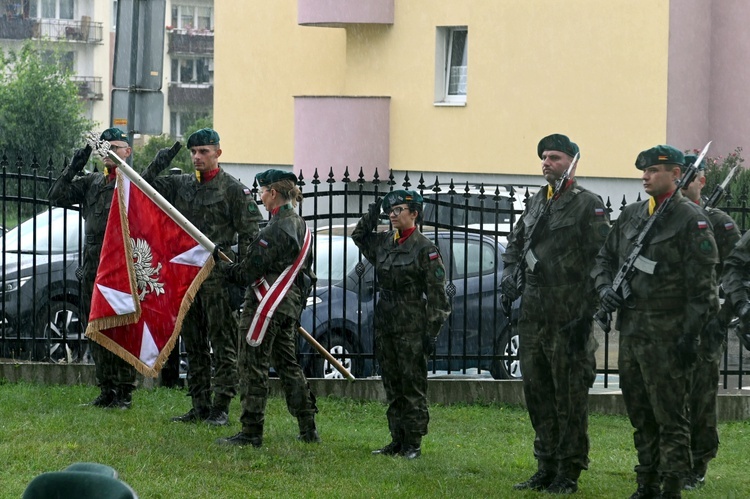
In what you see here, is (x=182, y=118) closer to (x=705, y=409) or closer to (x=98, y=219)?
(x=98, y=219)

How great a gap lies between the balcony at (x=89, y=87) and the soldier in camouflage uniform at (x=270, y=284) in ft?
189

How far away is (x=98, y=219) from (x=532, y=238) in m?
→ 3.87

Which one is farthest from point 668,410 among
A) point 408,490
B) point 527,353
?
point 408,490

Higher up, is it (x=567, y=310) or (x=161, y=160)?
(x=161, y=160)

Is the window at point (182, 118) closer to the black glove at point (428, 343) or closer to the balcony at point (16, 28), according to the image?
the balcony at point (16, 28)

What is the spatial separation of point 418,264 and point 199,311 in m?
2.12

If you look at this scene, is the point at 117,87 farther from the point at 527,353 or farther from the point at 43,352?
the point at 527,353

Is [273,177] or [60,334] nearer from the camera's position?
[273,177]

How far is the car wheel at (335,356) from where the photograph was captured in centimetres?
1201

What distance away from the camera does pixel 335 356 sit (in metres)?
12.0

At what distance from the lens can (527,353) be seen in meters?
8.38

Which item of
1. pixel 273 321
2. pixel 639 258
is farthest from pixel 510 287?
pixel 273 321

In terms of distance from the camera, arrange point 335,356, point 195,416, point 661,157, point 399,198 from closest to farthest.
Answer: point 661,157
point 399,198
point 195,416
point 335,356

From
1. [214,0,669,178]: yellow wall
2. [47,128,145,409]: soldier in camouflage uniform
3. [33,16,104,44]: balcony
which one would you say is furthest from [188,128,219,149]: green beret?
[33,16,104,44]: balcony
